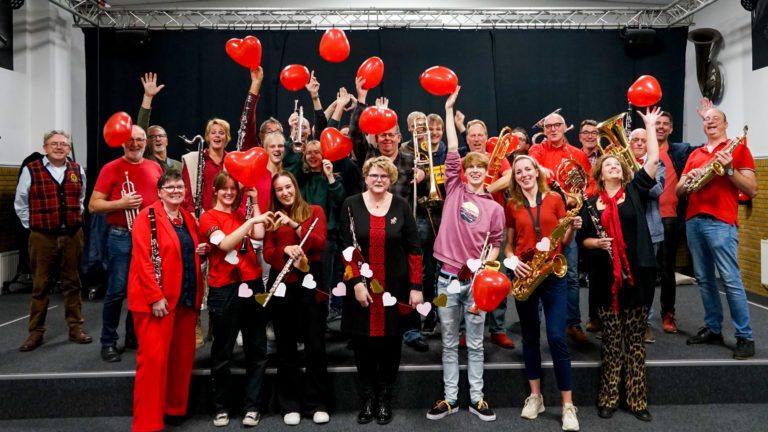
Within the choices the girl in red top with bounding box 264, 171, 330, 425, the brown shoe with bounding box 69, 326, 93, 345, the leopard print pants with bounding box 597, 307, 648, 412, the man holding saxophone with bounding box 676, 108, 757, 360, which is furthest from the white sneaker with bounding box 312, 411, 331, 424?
the man holding saxophone with bounding box 676, 108, 757, 360

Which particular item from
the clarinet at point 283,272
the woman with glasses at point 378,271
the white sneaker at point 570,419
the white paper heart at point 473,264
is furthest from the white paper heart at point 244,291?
the white sneaker at point 570,419

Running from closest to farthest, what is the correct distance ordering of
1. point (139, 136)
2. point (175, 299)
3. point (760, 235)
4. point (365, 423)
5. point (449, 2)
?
point (175, 299) < point (365, 423) < point (139, 136) < point (760, 235) < point (449, 2)

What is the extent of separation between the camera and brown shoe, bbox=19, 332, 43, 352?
374 cm

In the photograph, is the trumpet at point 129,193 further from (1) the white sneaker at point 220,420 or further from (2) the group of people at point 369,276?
(1) the white sneaker at point 220,420

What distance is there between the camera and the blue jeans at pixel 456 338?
3.02 m

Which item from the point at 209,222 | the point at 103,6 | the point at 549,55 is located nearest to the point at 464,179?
the point at 209,222

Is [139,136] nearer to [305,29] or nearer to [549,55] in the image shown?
[305,29]

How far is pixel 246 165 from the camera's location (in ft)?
9.35

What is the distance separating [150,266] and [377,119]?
164 centimetres

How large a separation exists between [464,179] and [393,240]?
68 cm

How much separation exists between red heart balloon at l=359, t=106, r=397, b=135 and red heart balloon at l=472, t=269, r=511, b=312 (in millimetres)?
1208

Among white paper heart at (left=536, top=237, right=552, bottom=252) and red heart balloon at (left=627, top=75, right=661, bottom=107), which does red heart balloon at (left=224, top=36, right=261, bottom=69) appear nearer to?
white paper heart at (left=536, top=237, right=552, bottom=252)

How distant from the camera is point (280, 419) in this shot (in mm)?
3131

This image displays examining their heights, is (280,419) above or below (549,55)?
below
